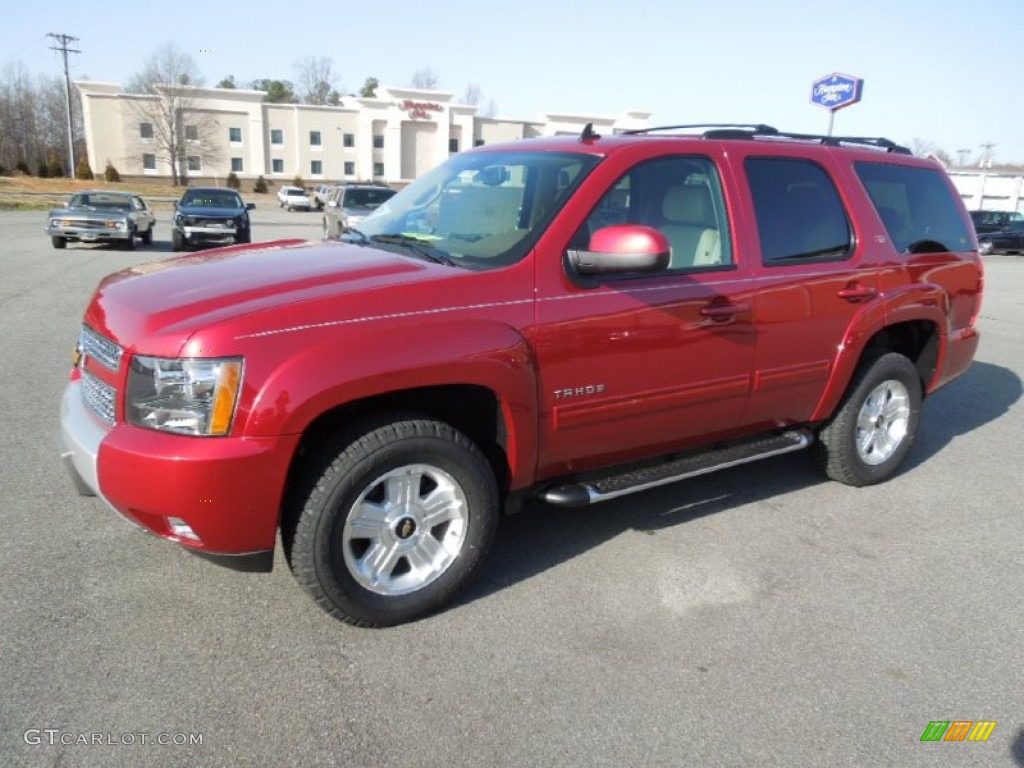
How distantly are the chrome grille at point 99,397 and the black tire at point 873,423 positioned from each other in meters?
3.82

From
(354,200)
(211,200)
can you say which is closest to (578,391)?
(354,200)

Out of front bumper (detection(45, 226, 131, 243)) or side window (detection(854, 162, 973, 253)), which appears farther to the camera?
front bumper (detection(45, 226, 131, 243))

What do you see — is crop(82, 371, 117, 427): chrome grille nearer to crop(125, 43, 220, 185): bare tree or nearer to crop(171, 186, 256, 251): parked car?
crop(171, 186, 256, 251): parked car

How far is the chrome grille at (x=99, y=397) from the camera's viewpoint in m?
2.92

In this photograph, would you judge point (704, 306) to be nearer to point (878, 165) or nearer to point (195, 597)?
point (878, 165)

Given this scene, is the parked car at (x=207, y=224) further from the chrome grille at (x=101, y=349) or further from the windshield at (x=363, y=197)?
the chrome grille at (x=101, y=349)

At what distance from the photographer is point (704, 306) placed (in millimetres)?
3639

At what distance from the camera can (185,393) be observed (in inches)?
104

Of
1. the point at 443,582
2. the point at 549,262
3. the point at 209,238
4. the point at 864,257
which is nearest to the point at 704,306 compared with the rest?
the point at 549,262

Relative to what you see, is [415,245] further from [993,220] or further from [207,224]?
[993,220]

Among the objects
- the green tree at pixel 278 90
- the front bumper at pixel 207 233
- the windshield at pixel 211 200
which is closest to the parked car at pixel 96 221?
the front bumper at pixel 207 233

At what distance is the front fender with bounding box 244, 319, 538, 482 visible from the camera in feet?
8.66

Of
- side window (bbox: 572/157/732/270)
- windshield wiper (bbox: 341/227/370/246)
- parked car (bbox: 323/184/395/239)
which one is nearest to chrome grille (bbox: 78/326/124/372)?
windshield wiper (bbox: 341/227/370/246)

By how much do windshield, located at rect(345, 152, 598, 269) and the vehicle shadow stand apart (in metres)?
1.43
